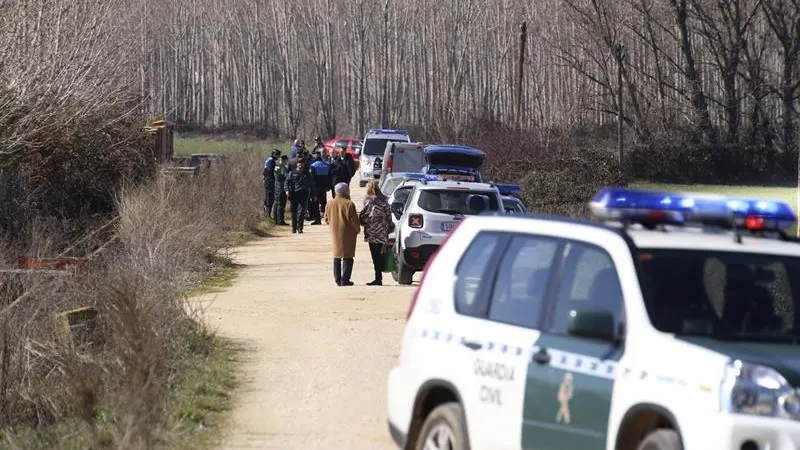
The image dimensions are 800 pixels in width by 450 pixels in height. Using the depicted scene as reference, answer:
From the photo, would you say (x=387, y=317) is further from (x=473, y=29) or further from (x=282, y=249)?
(x=473, y=29)

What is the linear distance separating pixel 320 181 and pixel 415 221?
1316 cm

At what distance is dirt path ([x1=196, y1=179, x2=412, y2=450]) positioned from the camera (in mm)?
10367

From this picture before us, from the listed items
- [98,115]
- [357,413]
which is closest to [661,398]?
[357,413]

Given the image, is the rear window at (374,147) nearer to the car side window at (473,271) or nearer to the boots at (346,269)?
the boots at (346,269)

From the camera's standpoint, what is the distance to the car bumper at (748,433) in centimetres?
570

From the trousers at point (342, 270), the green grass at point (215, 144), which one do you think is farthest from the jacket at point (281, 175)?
→ the green grass at point (215, 144)

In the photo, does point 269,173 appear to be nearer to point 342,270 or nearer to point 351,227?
point 342,270

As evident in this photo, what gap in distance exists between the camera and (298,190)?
31141 millimetres

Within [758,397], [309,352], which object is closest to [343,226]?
[309,352]

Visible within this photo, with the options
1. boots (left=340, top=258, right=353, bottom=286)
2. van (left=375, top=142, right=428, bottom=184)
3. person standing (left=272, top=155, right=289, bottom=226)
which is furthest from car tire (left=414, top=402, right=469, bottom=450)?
van (left=375, top=142, right=428, bottom=184)

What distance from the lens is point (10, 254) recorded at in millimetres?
16859

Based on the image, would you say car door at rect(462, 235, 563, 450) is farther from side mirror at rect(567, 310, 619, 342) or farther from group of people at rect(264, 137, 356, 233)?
group of people at rect(264, 137, 356, 233)

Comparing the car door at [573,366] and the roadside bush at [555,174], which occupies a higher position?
the car door at [573,366]

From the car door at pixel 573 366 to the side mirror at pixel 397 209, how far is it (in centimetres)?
1782
